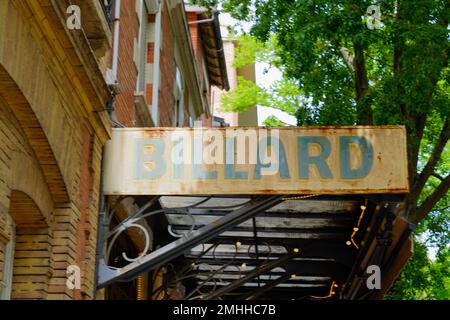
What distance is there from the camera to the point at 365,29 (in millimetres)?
14031

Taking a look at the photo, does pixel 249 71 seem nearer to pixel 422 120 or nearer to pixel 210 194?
pixel 422 120

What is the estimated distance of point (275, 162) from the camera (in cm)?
988

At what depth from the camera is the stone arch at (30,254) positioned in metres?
8.47

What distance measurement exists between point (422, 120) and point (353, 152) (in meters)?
6.78

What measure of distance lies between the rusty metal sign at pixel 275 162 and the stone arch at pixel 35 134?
1305mm

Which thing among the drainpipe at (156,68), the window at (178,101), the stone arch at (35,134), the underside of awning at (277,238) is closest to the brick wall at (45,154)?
the stone arch at (35,134)

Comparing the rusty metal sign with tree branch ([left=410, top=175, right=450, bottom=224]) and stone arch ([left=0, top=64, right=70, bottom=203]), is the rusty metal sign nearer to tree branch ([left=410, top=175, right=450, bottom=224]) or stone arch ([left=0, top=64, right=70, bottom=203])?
stone arch ([left=0, top=64, right=70, bottom=203])

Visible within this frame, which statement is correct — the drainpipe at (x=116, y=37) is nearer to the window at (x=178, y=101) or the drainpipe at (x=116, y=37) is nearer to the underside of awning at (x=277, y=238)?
the underside of awning at (x=277, y=238)

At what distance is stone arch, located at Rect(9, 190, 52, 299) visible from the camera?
8.47 metres

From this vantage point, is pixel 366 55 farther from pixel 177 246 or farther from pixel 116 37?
pixel 177 246

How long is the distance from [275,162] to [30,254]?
2.79 meters

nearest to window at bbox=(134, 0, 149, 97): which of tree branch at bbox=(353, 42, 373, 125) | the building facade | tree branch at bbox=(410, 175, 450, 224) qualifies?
Result: the building facade

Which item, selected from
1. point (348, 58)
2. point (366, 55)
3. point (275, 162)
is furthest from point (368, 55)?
point (275, 162)

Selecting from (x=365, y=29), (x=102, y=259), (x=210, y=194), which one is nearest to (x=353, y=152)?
(x=210, y=194)
